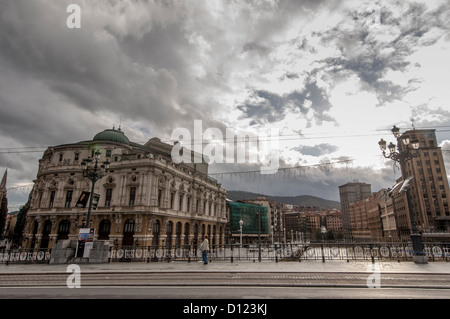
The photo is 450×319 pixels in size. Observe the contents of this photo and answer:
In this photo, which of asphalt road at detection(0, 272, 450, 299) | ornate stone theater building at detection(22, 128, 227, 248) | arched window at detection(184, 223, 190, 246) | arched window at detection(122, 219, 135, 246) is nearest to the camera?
asphalt road at detection(0, 272, 450, 299)

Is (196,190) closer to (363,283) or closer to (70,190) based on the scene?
(70,190)

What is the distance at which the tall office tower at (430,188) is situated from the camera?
76.3 metres

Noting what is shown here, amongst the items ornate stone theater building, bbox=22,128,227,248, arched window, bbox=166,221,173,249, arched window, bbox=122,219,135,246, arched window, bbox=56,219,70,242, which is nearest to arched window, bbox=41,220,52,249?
ornate stone theater building, bbox=22,128,227,248

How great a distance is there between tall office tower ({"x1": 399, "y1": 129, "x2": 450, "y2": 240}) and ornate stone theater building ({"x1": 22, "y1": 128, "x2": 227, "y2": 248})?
71564 mm

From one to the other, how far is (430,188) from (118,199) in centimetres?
9200

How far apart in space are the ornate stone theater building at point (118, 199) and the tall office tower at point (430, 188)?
71.6 metres

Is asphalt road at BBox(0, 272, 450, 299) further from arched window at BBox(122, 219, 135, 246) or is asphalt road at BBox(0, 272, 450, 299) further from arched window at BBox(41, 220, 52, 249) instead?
arched window at BBox(41, 220, 52, 249)

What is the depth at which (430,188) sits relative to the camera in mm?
80875

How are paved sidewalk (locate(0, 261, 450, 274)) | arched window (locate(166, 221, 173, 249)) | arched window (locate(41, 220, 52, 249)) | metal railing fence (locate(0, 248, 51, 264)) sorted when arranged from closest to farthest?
paved sidewalk (locate(0, 261, 450, 274)), metal railing fence (locate(0, 248, 51, 264)), arched window (locate(166, 221, 173, 249)), arched window (locate(41, 220, 52, 249))

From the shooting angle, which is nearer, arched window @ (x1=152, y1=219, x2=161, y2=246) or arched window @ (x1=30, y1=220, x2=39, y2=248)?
arched window @ (x1=152, y1=219, x2=161, y2=246)

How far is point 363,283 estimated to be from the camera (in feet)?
29.7

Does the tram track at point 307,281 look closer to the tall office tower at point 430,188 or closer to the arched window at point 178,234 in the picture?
the arched window at point 178,234

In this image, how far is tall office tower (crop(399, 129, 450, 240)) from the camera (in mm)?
76350

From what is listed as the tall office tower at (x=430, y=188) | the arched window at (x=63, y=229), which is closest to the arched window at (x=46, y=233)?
the arched window at (x=63, y=229)
